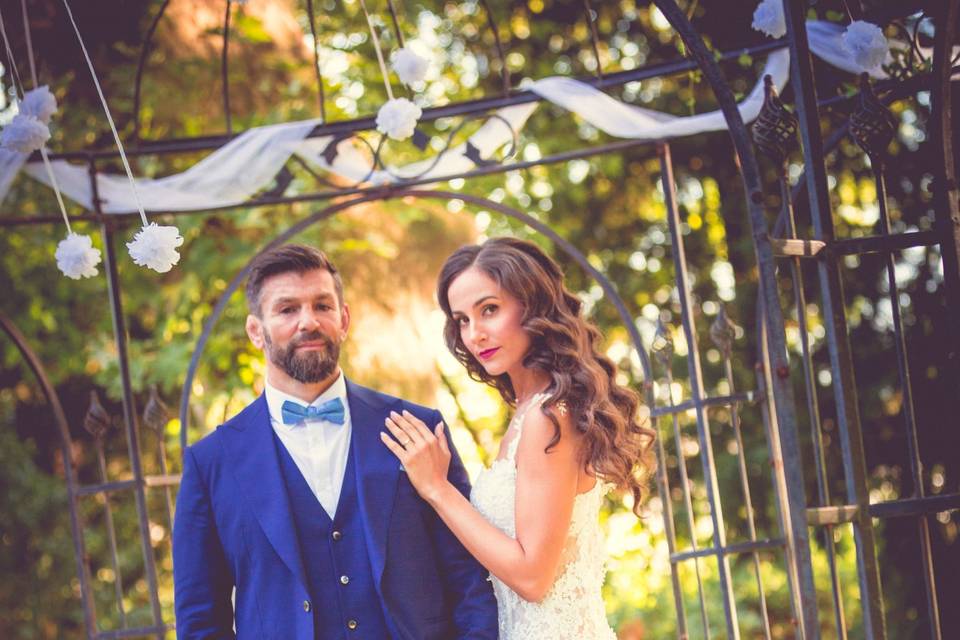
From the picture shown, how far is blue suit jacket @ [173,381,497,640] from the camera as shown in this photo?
2.99 metres

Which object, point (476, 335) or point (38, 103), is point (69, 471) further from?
point (476, 335)

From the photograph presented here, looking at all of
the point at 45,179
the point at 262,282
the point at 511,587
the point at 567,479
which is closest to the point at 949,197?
the point at 567,479

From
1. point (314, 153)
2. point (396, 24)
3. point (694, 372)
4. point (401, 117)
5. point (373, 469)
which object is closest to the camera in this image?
point (373, 469)

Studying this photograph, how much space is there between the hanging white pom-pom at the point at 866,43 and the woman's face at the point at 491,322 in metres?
1.25

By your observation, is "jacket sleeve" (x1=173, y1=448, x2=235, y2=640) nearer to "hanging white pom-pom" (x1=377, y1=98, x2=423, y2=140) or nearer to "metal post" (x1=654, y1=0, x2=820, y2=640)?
"hanging white pom-pom" (x1=377, y1=98, x2=423, y2=140)

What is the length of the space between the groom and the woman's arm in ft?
0.25

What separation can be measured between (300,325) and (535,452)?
2.52 feet

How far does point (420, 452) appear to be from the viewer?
3.18 m

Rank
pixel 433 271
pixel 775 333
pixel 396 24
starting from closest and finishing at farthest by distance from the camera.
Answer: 1. pixel 775 333
2. pixel 396 24
3. pixel 433 271

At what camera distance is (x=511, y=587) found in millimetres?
3109

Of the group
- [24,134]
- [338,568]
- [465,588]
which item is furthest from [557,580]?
[24,134]

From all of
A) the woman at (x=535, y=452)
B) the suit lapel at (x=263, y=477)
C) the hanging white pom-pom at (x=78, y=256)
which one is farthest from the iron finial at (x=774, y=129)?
the hanging white pom-pom at (x=78, y=256)

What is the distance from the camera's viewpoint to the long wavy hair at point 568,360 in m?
3.21

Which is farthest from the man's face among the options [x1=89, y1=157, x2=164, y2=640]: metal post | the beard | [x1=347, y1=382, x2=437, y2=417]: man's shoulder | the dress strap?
[x1=89, y1=157, x2=164, y2=640]: metal post
